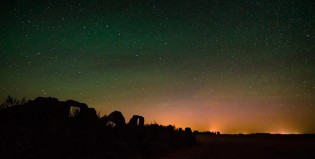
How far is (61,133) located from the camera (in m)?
8.77

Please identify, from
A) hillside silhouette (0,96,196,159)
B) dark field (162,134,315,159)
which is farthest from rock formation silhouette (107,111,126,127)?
dark field (162,134,315,159)

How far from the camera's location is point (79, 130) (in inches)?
381

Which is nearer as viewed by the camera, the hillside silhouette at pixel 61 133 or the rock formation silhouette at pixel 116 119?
the hillside silhouette at pixel 61 133

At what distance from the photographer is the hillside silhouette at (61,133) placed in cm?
755

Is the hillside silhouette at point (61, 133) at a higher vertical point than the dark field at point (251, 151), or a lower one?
higher

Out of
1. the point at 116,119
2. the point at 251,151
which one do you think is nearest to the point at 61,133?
the point at 116,119

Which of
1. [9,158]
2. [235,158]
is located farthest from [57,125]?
[235,158]

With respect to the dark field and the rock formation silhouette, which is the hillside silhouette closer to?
the rock formation silhouette

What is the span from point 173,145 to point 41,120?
29.3ft

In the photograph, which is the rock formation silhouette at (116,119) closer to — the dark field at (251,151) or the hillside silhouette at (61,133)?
the hillside silhouette at (61,133)

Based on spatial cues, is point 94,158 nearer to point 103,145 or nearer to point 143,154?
point 103,145

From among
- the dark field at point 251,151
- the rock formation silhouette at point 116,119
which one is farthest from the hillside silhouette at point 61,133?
the dark field at point 251,151

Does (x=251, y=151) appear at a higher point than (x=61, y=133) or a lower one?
lower

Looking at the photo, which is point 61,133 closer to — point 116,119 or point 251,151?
point 116,119
